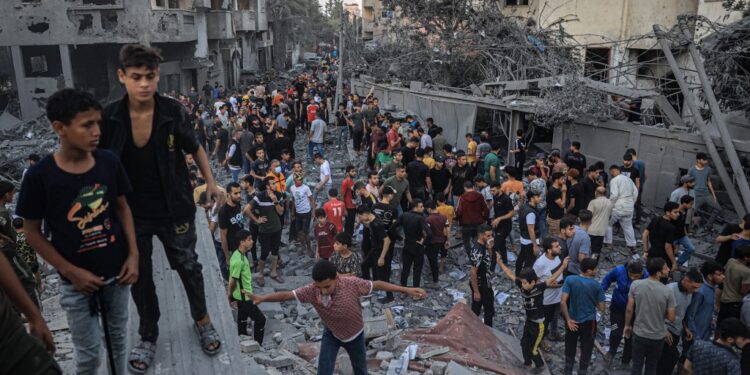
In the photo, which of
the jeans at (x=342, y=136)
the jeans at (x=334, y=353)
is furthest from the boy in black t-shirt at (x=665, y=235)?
the jeans at (x=342, y=136)

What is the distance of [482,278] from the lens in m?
7.39

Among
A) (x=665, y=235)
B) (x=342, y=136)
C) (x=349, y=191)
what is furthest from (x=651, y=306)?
(x=342, y=136)

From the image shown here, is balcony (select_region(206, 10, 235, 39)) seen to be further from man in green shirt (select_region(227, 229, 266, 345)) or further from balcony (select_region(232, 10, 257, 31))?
man in green shirt (select_region(227, 229, 266, 345))

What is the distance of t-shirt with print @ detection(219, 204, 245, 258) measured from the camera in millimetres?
7887

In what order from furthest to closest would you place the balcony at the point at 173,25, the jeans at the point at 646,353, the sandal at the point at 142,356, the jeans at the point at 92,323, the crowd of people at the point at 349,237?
1. the balcony at the point at 173,25
2. the jeans at the point at 646,353
3. the sandal at the point at 142,356
4. the jeans at the point at 92,323
5. the crowd of people at the point at 349,237

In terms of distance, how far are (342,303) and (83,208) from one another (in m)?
2.38

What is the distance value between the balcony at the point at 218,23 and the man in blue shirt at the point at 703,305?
1105 inches

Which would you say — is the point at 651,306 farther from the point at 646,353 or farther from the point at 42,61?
the point at 42,61

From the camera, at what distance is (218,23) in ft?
98.7

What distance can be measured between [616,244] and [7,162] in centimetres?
1486

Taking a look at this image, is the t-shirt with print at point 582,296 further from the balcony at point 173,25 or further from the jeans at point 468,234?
the balcony at point 173,25

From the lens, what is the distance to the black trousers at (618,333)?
6492 millimetres

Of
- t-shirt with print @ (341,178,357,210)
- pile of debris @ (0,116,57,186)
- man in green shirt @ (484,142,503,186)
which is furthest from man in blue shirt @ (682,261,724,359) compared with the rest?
pile of debris @ (0,116,57,186)

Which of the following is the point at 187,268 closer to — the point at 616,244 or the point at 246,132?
the point at 616,244
